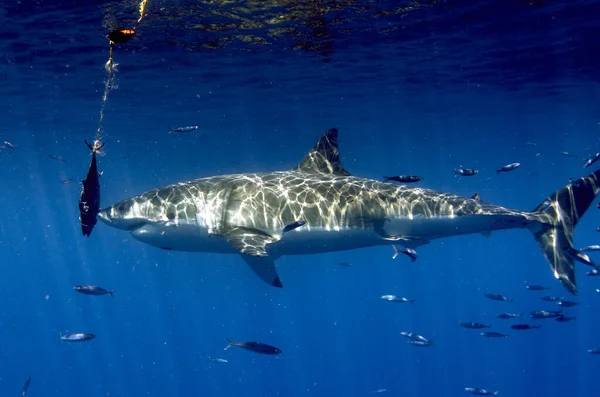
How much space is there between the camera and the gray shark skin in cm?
800

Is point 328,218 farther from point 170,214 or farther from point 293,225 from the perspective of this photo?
point 170,214

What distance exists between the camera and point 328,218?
→ 26.7 ft

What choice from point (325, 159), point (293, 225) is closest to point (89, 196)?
point (293, 225)

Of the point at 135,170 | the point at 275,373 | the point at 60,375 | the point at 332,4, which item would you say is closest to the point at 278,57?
the point at 332,4

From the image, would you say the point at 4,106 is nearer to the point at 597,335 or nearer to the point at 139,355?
the point at 139,355

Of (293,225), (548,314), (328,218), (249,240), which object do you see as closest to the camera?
(249,240)

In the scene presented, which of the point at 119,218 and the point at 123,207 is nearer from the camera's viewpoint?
the point at 119,218

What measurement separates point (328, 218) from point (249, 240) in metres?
1.50

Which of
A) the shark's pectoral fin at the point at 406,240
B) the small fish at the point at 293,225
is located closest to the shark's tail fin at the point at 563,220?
the shark's pectoral fin at the point at 406,240

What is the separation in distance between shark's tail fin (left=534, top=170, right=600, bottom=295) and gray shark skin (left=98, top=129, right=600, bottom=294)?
1cm

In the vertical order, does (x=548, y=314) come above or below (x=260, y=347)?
below

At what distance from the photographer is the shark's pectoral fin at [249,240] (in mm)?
6957

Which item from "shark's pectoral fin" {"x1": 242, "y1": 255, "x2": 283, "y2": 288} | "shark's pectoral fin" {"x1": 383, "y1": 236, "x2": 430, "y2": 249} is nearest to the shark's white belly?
"shark's pectoral fin" {"x1": 383, "y1": 236, "x2": 430, "y2": 249}

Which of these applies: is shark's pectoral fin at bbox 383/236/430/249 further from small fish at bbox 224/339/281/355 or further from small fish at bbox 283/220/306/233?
small fish at bbox 224/339/281/355
